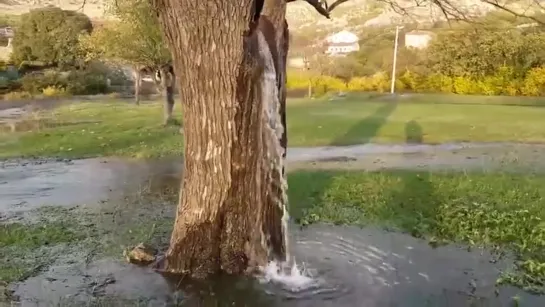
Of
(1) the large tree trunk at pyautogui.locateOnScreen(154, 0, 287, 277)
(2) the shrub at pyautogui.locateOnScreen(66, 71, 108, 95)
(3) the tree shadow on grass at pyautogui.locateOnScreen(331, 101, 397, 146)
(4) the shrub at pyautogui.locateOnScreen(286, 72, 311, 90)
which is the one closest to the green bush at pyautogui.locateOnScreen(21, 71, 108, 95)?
(2) the shrub at pyautogui.locateOnScreen(66, 71, 108, 95)

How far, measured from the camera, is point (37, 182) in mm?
10477

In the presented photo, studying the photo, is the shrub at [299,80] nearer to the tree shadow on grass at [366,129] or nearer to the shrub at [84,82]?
the tree shadow on grass at [366,129]

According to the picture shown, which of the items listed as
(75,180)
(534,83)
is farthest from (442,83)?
(75,180)

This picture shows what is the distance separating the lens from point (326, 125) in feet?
57.1

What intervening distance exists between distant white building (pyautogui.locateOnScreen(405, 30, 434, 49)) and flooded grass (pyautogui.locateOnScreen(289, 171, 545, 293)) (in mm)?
15848

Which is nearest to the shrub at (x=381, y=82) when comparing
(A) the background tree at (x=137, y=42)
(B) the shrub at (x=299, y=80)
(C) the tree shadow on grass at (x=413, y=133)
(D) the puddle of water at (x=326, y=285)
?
(B) the shrub at (x=299, y=80)

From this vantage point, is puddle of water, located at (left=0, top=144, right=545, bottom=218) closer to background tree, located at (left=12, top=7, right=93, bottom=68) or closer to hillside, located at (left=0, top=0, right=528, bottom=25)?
hillside, located at (left=0, top=0, right=528, bottom=25)

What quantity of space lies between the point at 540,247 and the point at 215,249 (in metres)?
3.31

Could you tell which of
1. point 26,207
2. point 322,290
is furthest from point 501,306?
point 26,207

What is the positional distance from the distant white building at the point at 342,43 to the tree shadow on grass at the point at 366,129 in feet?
17.4

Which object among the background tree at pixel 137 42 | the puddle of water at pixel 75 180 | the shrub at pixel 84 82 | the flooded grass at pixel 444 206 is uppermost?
the background tree at pixel 137 42

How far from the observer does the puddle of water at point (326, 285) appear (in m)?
4.97

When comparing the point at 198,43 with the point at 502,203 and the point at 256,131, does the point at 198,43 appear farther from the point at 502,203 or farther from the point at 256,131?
the point at 502,203

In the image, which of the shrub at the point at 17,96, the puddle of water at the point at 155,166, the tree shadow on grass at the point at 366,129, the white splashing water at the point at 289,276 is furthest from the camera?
the shrub at the point at 17,96
